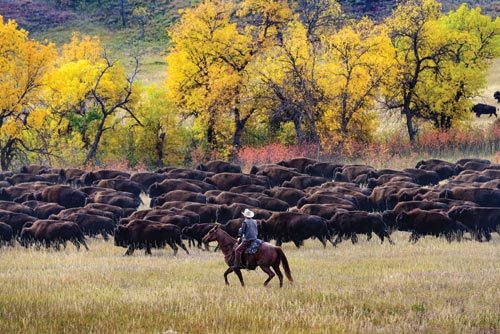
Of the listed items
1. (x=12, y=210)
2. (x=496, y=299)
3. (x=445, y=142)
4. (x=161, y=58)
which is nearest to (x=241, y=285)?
(x=496, y=299)

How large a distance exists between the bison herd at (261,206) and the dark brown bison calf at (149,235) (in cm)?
3

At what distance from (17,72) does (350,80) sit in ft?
71.7

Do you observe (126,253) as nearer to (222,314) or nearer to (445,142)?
(222,314)

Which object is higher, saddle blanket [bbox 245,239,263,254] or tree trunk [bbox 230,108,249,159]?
tree trunk [bbox 230,108,249,159]

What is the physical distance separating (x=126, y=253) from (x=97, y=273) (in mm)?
4877

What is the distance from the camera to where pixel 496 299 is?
14.2m

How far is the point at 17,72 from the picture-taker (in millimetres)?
51969

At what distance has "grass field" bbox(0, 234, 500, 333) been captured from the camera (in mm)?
12281

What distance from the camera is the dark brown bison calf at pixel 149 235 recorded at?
75.9ft

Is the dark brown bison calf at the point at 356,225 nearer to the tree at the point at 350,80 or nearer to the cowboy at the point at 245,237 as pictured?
the cowboy at the point at 245,237

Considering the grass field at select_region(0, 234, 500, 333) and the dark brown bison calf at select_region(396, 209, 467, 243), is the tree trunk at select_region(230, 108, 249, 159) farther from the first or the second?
the grass field at select_region(0, 234, 500, 333)

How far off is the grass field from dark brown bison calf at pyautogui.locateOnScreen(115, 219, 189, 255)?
5.02 ft

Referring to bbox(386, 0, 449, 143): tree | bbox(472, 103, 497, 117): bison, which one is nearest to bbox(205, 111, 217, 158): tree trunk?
bbox(386, 0, 449, 143): tree

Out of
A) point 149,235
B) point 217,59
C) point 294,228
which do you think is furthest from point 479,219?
point 217,59
